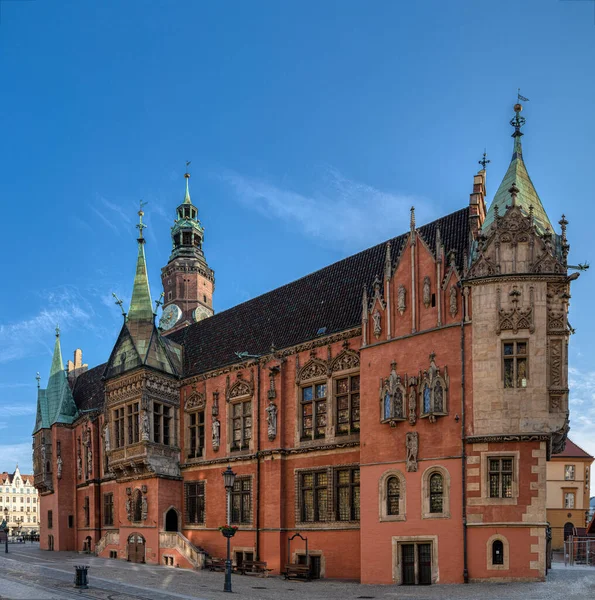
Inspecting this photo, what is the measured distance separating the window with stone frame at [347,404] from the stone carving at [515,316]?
7818 millimetres

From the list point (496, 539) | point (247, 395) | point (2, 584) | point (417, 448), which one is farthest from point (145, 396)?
point (496, 539)

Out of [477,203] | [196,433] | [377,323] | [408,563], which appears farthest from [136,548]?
[477,203]

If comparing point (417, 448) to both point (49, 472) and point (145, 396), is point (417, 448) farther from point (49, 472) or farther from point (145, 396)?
point (49, 472)

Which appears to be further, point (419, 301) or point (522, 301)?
point (419, 301)

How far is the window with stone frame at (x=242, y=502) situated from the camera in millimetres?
34500

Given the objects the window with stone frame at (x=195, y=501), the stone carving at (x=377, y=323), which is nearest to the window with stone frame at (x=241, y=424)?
the window with stone frame at (x=195, y=501)

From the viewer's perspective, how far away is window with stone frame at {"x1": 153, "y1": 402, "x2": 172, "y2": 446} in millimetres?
38438

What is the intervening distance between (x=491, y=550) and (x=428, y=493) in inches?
115

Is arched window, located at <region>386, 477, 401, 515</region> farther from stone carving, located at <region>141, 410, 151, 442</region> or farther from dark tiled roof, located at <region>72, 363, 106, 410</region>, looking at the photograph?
dark tiled roof, located at <region>72, 363, 106, 410</region>

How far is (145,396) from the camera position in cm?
3803

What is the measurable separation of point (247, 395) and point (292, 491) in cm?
537

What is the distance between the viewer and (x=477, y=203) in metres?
29.6

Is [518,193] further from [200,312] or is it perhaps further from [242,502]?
[200,312]

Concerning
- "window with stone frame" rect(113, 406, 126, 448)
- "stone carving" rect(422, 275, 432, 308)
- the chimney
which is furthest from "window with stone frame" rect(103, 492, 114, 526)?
the chimney
